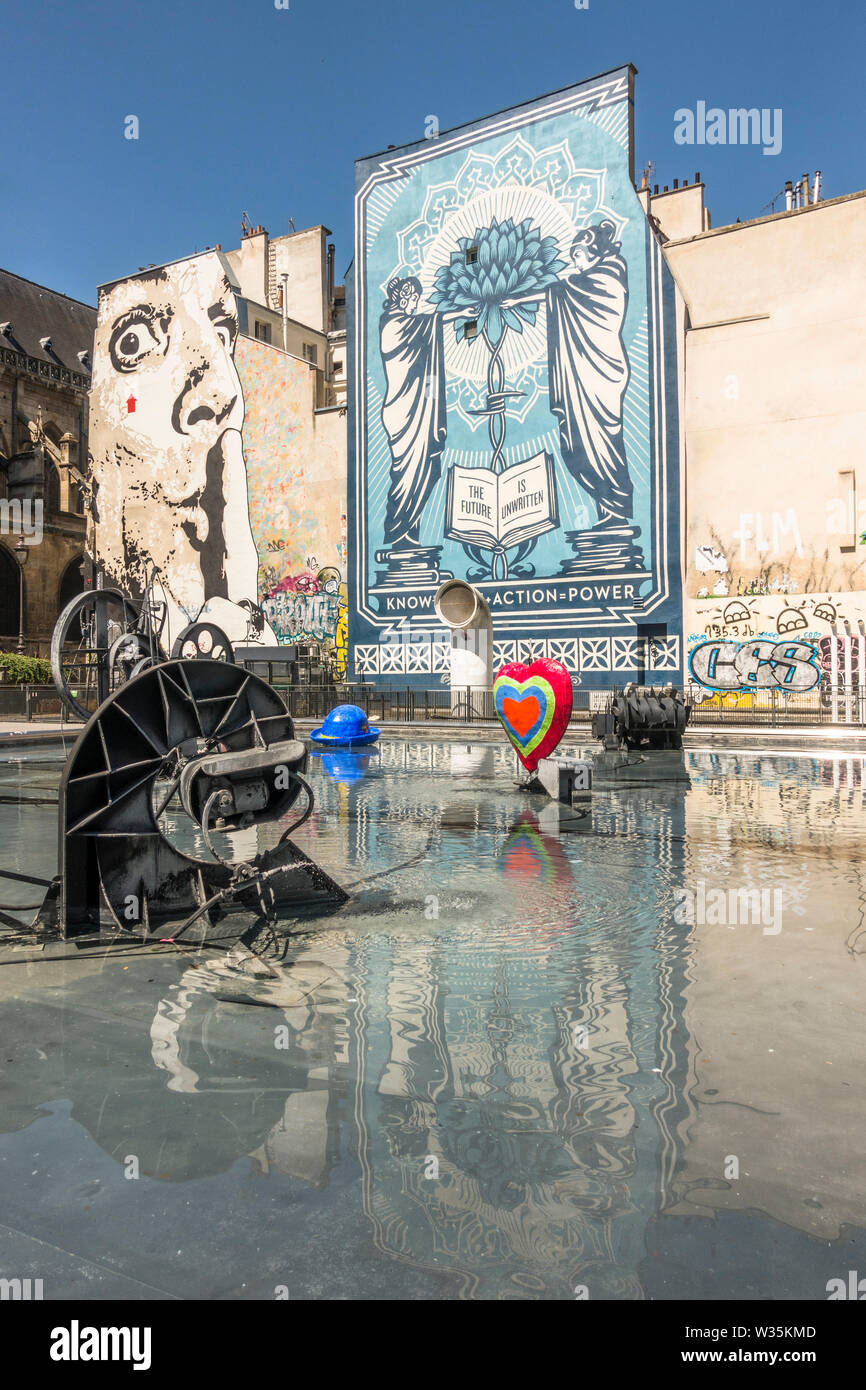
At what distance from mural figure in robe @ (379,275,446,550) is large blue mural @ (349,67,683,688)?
7 centimetres

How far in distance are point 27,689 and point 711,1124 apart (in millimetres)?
32857

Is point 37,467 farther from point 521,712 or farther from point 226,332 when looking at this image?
point 521,712

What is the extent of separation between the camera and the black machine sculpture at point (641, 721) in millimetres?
19594

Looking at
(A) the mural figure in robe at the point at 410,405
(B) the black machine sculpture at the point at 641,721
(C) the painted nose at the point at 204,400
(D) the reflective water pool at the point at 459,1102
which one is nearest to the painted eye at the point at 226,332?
(C) the painted nose at the point at 204,400

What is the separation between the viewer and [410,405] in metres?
34.8

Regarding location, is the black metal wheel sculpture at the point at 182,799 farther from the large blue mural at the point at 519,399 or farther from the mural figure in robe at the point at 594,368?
the mural figure in robe at the point at 594,368

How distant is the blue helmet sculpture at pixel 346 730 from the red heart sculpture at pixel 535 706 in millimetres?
8047

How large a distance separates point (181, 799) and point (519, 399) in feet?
92.4

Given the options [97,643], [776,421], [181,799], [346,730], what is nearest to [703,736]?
[346,730]

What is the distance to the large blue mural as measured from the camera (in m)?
30.6

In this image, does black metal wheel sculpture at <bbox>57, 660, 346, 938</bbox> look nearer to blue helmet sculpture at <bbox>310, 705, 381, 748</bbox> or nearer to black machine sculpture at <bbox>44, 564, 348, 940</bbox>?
black machine sculpture at <bbox>44, 564, 348, 940</bbox>

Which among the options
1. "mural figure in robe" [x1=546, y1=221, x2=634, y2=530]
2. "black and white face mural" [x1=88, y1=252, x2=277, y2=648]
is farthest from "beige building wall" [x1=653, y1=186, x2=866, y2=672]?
"black and white face mural" [x1=88, y1=252, x2=277, y2=648]
